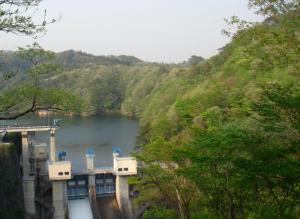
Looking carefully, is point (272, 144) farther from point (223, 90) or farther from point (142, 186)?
point (223, 90)

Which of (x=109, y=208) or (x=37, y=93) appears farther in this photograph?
(x=109, y=208)

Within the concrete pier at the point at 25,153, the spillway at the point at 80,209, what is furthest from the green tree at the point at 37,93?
the concrete pier at the point at 25,153

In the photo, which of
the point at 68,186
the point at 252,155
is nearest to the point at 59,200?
the point at 68,186

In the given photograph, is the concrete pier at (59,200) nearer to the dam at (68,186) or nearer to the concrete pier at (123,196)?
the dam at (68,186)

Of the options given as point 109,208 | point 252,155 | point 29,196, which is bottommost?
point 109,208

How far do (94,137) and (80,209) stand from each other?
2396 cm

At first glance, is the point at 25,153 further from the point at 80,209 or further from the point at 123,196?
the point at 123,196

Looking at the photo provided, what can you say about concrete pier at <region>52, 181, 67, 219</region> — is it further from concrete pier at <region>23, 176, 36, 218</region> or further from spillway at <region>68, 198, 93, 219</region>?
concrete pier at <region>23, 176, 36, 218</region>

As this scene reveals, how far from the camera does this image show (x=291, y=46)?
781 cm

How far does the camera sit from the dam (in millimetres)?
23062

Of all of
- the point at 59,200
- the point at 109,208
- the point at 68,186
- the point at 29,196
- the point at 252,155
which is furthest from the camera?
the point at 68,186

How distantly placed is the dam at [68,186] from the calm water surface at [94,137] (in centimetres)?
547

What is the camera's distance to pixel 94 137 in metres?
47.6

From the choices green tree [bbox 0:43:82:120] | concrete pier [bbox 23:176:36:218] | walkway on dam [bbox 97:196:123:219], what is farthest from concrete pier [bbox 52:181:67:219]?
green tree [bbox 0:43:82:120]
